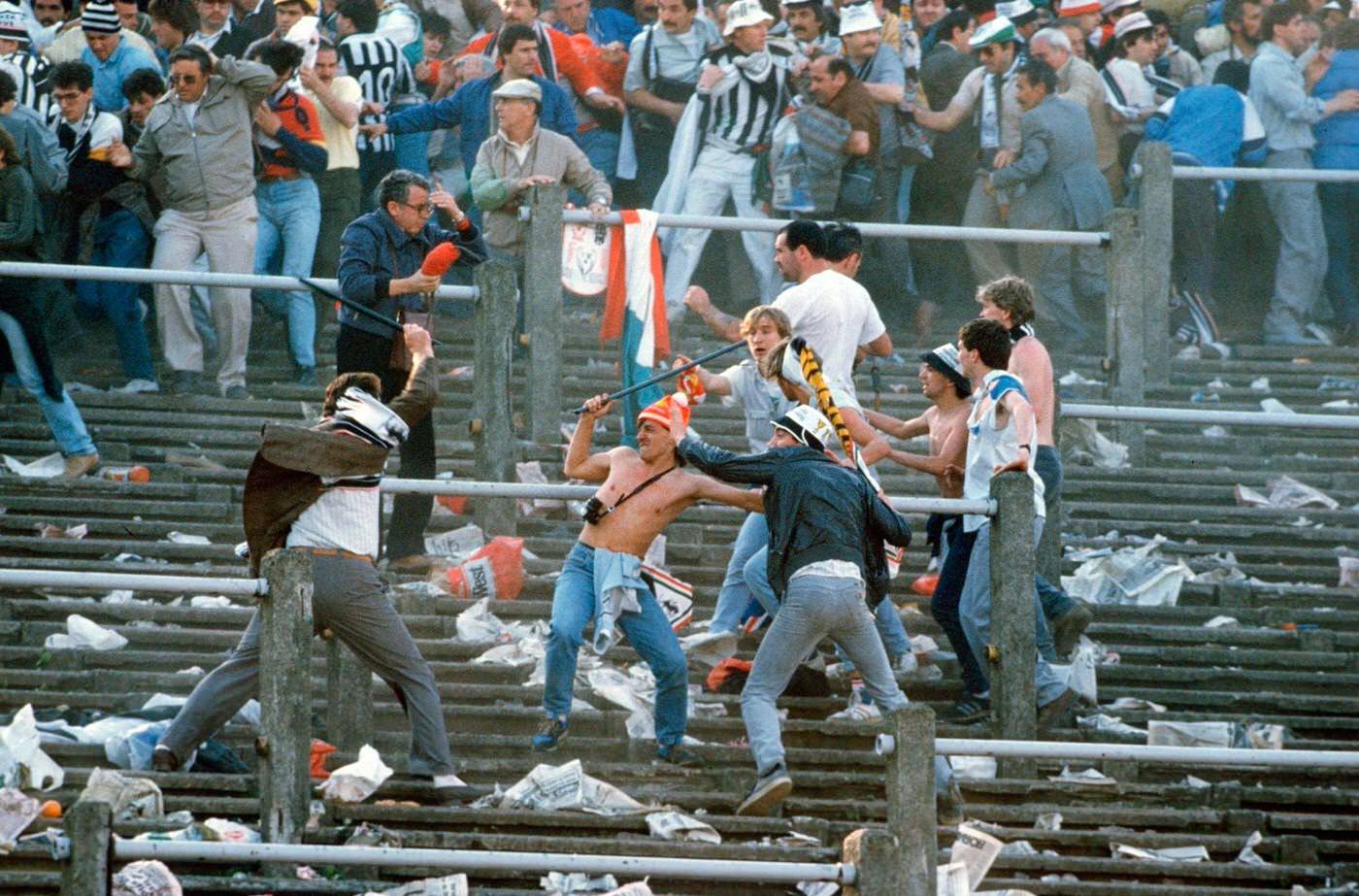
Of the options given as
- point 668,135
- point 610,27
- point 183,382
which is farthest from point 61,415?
point 610,27

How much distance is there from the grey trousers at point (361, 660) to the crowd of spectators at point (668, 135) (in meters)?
4.15

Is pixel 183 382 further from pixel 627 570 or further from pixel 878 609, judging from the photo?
pixel 878 609

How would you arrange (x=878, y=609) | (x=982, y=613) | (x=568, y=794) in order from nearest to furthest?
(x=568, y=794) → (x=982, y=613) → (x=878, y=609)

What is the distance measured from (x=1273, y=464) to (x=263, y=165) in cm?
615

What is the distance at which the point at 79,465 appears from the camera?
1323 centimetres

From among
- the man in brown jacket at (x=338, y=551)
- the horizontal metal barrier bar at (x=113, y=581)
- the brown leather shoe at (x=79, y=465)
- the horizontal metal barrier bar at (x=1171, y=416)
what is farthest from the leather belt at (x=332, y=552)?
the horizontal metal barrier bar at (x=1171, y=416)

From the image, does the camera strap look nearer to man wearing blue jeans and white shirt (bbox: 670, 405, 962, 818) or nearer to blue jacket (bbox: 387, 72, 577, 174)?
man wearing blue jeans and white shirt (bbox: 670, 405, 962, 818)

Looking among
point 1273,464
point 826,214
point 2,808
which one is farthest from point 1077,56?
point 2,808

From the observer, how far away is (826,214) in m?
15.2

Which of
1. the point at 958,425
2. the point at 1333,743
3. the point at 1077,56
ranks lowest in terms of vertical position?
the point at 1333,743

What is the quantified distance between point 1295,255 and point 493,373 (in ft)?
18.8

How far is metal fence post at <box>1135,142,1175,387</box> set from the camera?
14617mm

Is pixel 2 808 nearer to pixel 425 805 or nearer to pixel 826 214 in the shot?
pixel 425 805

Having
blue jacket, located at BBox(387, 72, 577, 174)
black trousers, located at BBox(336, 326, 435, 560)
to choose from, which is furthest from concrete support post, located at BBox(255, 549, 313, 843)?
blue jacket, located at BBox(387, 72, 577, 174)
